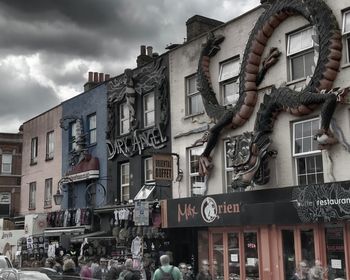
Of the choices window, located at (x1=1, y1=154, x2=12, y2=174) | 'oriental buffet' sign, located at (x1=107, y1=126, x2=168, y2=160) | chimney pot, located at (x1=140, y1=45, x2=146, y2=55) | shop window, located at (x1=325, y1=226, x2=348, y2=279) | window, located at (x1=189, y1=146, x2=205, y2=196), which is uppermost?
chimney pot, located at (x1=140, y1=45, x2=146, y2=55)

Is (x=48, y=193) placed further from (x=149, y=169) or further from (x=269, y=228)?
(x=269, y=228)

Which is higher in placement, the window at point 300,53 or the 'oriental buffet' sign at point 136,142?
the window at point 300,53

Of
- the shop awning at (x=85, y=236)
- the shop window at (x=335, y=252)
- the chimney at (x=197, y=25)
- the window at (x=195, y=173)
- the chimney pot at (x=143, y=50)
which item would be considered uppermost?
the chimney pot at (x=143, y=50)

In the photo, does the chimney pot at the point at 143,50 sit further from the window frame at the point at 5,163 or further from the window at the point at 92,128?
the window frame at the point at 5,163

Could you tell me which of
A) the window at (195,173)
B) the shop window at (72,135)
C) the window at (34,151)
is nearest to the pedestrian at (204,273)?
the window at (195,173)

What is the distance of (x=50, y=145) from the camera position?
1145 inches

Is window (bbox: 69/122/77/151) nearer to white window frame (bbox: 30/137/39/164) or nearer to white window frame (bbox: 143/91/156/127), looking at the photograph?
white window frame (bbox: 30/137/39/164)

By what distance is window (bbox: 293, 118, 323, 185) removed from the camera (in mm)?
14875

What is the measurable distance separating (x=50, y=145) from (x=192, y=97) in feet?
39.7

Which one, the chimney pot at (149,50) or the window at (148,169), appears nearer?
the window at (148,169)

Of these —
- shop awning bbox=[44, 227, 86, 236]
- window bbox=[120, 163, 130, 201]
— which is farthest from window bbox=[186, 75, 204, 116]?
shop awning bbox=[44, 227, 86, 236]

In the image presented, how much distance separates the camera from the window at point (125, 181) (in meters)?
22.4

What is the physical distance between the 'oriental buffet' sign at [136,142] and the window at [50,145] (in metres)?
6.44

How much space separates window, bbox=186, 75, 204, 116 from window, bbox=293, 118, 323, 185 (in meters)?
4.64
